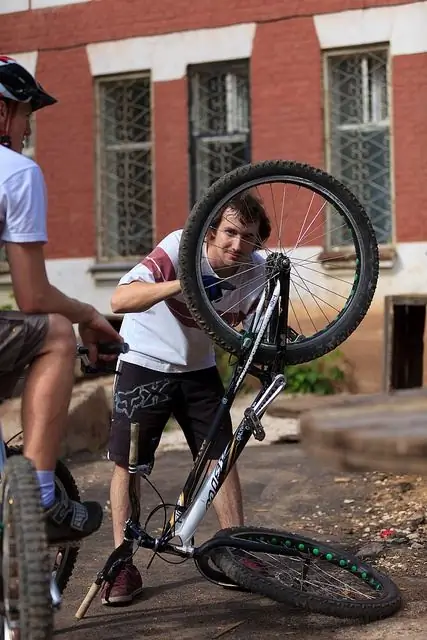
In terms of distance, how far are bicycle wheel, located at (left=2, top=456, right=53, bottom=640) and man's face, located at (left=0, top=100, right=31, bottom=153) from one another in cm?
104

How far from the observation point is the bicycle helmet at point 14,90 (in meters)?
3.59

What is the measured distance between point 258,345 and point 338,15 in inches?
296

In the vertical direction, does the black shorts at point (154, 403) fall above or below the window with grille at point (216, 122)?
below

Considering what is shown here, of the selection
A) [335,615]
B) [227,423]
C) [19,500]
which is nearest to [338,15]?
[227,423]

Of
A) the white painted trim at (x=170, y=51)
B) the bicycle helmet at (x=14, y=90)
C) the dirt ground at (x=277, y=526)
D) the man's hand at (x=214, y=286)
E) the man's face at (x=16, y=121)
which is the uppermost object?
the white painted trim at (x=170, y=51)

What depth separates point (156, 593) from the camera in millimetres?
4988

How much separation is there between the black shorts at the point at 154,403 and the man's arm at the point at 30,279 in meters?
1.37

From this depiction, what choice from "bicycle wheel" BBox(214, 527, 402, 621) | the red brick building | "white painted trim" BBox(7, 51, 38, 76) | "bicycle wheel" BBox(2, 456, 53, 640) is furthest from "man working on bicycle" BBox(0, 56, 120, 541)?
"white painted trim" BBox(7, 51, 38, 76)

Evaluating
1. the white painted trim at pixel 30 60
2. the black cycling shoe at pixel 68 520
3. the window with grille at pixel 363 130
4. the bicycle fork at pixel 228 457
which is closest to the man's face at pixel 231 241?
the bicycle fork at pixel 228 457

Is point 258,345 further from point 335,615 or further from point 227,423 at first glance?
point 335,615

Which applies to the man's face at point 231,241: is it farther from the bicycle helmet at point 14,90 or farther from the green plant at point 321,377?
the green plant at point 321,377

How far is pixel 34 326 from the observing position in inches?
135

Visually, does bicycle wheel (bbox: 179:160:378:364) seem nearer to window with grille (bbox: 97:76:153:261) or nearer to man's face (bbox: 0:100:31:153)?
man's face (bbox: 0:100:31:153)

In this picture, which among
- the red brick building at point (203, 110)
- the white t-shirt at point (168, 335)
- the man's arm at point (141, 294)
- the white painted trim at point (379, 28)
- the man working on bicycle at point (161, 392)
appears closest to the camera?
the man's arm at point (141, 294)
